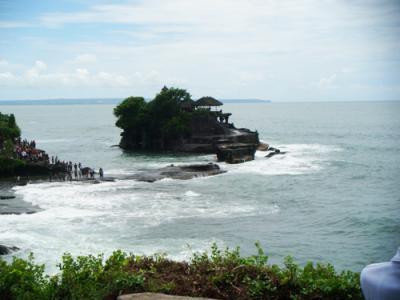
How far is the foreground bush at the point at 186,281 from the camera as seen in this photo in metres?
7.67

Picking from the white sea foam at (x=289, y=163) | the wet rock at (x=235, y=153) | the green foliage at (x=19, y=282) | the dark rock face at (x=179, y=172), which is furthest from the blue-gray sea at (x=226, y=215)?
the green foliage at (x=19, y=282)

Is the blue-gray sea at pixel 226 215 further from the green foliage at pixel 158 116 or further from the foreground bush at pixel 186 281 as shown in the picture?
the green foliage at pixel 158 116

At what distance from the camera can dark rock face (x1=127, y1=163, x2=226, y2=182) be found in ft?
147

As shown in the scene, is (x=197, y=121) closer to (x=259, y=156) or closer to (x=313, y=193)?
(x=259, y=156)

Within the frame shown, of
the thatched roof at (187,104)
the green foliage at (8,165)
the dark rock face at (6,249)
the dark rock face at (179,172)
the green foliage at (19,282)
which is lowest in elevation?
the dark rock face at (6,249)

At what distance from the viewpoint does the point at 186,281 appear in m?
8.20

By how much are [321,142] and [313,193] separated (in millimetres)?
50702

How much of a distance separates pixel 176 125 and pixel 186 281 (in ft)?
199

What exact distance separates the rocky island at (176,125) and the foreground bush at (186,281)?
56.2m

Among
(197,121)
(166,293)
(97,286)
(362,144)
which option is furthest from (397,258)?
(362,144)

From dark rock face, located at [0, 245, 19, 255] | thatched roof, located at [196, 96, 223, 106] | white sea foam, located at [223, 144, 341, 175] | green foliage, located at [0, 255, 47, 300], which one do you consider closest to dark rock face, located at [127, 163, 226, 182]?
white sea foam, located at [223, 144, 341, 175]

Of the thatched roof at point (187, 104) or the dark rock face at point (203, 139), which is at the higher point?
the thatched roof at point (187, 104)

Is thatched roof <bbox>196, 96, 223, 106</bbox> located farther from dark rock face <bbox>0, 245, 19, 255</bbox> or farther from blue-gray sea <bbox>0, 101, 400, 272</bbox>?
dark rock face <bbox>0, 245, 19, 255</bbox>

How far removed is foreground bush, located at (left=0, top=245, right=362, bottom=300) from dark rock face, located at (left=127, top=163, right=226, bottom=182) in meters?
34.8
